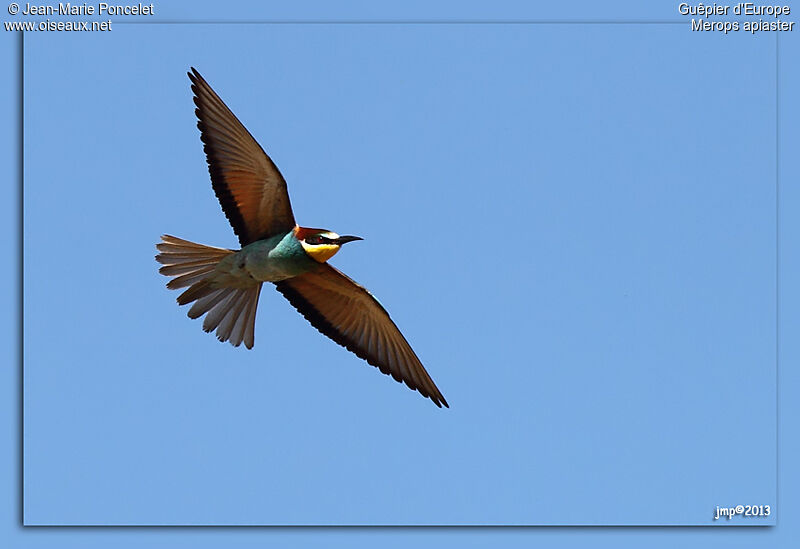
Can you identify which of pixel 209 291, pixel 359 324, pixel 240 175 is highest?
pixel 240 175

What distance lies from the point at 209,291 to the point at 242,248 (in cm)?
25

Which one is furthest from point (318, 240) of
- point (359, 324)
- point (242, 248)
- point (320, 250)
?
point (359, 324)

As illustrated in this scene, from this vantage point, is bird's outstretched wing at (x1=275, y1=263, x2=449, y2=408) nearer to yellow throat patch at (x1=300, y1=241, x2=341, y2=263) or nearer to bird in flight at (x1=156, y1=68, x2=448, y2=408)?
bird in flight at (x1=156, y1=68, x2=448, y2=408)

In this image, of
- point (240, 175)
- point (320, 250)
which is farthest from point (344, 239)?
point (240, 175)

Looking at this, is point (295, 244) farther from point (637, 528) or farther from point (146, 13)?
point (637, 528)

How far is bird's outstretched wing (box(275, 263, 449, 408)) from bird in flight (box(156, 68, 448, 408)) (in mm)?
22

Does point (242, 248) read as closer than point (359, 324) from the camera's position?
Yes

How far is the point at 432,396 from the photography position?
5.98m

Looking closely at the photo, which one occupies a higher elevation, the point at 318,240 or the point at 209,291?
the point at 318,240

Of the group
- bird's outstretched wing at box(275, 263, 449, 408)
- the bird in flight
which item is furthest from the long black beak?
bird's outstretched wing at box(275, 263, 449, 408)

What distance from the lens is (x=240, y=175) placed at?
5613mm

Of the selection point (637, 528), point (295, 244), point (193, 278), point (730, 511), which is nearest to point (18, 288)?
point (193, 278)

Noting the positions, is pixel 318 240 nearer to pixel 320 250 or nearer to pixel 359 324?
pixel 320 250

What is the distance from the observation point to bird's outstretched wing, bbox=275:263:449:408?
596cm
